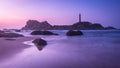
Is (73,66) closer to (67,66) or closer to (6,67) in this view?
(67,66)

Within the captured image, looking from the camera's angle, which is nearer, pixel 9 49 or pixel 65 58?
pixel 65 58

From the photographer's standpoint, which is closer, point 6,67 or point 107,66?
point 6,67

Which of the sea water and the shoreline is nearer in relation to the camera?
the sea water

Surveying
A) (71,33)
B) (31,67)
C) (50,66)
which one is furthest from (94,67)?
(71,33)

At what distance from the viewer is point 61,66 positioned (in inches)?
615

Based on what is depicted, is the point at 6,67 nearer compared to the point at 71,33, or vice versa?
the point at 6,67

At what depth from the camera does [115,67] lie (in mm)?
15734

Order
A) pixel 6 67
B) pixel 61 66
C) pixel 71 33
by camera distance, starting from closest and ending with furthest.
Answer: pixel 6 67
pixel 61 66
pixel 71 33

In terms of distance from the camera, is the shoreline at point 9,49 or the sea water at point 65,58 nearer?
the sea water at point 65,58

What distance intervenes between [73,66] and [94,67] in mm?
1611

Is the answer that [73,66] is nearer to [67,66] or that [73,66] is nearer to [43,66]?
[67,66]

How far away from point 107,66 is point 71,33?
6942cm

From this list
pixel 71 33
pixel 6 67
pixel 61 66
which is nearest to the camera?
pixel 6 67

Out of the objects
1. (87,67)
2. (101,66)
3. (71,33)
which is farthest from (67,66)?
(71,33)
